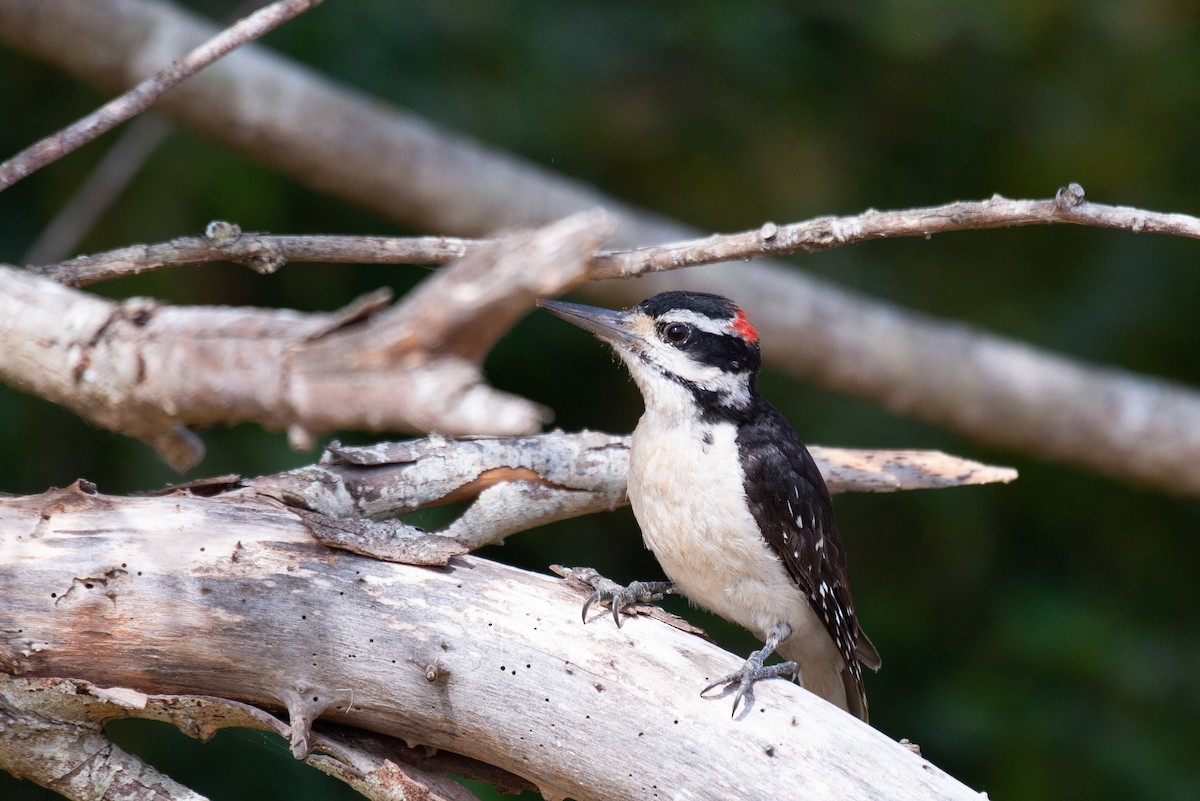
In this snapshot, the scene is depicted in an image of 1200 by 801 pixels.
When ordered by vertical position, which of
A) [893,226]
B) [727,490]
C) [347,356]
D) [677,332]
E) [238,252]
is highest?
[677,332]

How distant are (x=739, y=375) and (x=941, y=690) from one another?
2492 millimetres

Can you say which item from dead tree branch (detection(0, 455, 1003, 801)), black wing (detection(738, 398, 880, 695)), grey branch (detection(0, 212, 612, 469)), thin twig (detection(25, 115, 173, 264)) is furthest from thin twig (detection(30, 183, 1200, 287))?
thin twig (detection(25, 115, 173, 264))

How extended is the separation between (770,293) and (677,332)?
2.23 m

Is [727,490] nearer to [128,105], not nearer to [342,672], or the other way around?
[342,672]

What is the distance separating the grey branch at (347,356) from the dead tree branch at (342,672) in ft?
2.51

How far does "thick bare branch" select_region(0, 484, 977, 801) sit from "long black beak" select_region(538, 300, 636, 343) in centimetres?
100

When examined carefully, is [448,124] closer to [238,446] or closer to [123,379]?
[238,446]

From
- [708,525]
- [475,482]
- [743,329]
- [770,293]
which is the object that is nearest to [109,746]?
[475,482]

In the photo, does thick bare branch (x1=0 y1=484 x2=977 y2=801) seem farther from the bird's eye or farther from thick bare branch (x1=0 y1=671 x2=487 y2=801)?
the bird's eye

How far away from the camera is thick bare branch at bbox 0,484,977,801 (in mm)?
2611

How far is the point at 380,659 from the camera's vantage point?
2.69 metres

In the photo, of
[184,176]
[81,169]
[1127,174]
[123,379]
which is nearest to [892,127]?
[1127,174]

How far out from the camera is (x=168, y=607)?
2.64 meters

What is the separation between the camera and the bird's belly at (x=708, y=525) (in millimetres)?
3326
